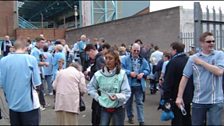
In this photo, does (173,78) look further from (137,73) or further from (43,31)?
(43,31)

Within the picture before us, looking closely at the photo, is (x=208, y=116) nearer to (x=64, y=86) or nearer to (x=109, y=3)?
(x=64, y=86)

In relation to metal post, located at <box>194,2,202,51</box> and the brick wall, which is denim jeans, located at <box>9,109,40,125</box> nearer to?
metal post, located at <box>194,2,202,51</box>

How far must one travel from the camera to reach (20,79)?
623 cm

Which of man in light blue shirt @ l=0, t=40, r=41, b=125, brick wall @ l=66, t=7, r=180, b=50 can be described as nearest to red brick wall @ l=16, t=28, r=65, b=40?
brick wall @ l=66, t=7, r=180, b=50

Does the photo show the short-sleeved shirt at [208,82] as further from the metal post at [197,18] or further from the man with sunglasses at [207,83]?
the metal post at [197,18]

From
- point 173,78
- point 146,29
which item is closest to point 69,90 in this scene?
point 173,78

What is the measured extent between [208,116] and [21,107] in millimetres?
2747

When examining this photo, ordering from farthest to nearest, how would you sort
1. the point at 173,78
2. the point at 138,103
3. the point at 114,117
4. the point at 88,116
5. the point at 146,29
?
the point at 146,29 → the point at 88,116 → the point at 138,103 → the point at 173,78 → the point at 114,117

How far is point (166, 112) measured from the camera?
297 inches

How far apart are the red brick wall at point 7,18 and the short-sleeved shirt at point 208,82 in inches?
1317

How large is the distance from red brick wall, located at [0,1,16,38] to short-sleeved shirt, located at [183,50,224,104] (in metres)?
33.4

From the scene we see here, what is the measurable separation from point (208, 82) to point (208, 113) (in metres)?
0.46

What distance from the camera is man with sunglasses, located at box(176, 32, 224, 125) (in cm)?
612

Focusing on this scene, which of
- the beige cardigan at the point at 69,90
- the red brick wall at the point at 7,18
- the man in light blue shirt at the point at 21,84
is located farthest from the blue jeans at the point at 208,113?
the red brick wall at the point at 7,18
